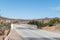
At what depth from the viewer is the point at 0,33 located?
55.4 meters

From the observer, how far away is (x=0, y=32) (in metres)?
55.8

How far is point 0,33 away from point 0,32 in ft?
1.37

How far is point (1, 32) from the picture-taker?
56000 millimetres

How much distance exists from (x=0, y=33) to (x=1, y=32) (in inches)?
25.8

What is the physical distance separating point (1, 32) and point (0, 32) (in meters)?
0.33
